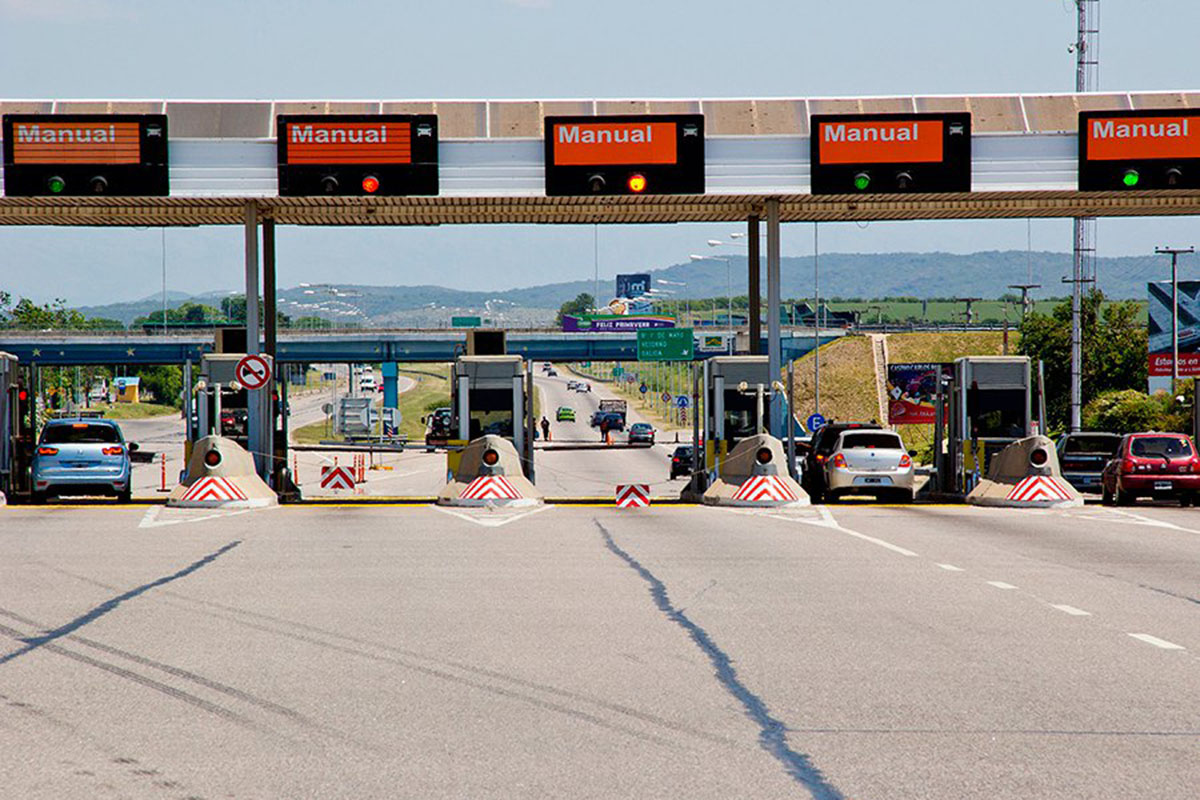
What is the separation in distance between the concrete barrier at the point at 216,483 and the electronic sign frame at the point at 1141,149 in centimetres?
1590

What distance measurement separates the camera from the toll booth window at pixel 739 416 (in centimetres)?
3519

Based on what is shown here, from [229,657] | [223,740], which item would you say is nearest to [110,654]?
[229,657]

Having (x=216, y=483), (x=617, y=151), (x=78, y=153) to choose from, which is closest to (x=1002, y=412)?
(x=617, y=151)

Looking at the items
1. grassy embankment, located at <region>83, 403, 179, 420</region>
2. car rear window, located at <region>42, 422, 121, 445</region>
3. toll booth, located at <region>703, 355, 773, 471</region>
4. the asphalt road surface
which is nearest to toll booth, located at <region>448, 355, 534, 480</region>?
toll booth, located at <region>703, 355, 773, 471</region>

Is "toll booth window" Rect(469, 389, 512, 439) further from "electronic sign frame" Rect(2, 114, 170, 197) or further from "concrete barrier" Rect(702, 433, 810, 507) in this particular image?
"electronic sign frame" Rect(2, 114, 170, 197)

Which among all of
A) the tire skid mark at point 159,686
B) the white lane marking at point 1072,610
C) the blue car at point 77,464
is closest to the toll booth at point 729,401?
the blue car at point 77,464

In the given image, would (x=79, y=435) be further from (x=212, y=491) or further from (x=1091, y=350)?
(x=1091, y=350)

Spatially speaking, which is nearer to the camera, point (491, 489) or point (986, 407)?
point (491, 489)

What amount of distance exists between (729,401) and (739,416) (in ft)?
1.65

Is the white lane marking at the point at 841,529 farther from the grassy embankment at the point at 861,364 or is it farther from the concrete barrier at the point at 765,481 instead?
the grassy embankment at the point at 861,364

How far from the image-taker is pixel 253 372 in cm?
3081

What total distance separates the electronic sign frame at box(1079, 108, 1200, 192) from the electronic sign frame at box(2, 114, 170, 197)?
16.6 m

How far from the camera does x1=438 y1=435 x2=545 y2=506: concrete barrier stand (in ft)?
94.3

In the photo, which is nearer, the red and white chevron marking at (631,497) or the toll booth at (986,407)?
the red and white chevron marking at (631,497)
